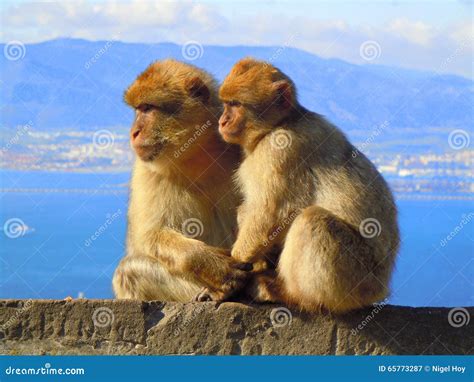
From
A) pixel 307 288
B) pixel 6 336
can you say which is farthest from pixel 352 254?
pixel 6 336

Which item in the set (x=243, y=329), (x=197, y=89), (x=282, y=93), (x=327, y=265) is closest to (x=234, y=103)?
(x=282, y=93)

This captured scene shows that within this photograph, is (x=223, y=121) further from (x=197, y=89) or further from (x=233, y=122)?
(x=197, y=89)

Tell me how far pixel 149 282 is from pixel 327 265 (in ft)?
4.64

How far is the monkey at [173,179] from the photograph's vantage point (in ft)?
19.5

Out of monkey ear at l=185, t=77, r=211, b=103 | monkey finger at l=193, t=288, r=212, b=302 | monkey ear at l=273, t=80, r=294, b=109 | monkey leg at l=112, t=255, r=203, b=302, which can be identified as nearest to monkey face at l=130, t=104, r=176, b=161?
monkey ear at l=185, t=77, r=211, b=103

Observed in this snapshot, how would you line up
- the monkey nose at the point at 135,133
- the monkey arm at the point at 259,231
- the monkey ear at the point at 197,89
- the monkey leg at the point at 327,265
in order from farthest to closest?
the monkey ear at the point at 197,89, the monkey nose at the point at 135,133, the monkey arm at the point at 259,231, the monkey leg at the point at 327,265

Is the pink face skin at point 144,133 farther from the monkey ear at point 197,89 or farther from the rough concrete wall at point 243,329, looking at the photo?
the rough concrete wall at point 243,329

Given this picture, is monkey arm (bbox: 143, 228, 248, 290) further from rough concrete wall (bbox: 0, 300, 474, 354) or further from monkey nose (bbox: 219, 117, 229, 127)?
monkey nose (bbox: 219, 117, 229, 127)

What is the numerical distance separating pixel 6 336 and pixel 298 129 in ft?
8.04

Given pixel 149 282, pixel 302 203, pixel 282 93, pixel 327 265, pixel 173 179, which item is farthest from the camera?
pixel 173 179

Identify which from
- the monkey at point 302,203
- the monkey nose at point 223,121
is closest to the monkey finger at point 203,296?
the monkey at point 302,203

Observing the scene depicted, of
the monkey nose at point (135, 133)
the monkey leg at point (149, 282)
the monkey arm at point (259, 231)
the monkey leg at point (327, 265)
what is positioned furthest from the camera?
the monkey nose at point (135, 133)

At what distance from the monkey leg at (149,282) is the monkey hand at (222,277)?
19 cm

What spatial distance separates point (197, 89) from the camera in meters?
6.18
